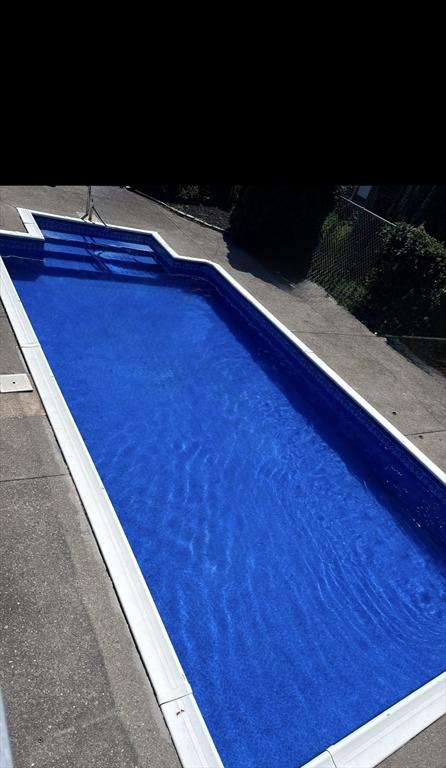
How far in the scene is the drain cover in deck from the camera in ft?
22.6

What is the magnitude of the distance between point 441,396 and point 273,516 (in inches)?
217

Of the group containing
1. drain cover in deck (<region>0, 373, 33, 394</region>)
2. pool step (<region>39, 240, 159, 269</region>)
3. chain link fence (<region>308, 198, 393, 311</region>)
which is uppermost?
chain link fence (<region>308, 198, 393, 311</region>)

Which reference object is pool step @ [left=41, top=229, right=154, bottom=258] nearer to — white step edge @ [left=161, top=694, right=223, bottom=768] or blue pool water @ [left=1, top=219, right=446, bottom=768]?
blue pool water @ [left=1, top=219, right=446, bottom=768]

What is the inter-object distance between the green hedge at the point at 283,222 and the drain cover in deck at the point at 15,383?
9602mm

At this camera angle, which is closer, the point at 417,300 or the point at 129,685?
the point at 129,685

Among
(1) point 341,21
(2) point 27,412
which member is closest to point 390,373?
(2) point 27,412

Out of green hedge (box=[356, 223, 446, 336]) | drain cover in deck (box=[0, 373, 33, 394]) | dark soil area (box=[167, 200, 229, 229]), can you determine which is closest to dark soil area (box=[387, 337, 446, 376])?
green hedge (box=[356, 223, 446, 336])

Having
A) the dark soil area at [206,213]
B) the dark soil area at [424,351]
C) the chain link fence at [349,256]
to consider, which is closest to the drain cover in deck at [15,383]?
the dark soil area at [424,351]

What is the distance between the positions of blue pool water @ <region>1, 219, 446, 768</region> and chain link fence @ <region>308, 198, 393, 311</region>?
401 centimetres

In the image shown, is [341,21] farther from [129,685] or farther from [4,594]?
[4,594]

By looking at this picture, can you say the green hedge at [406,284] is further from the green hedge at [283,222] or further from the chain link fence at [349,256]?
the green hedge at [283,222]

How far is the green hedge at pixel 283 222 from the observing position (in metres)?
13.9

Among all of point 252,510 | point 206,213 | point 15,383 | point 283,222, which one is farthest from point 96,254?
point 252,510

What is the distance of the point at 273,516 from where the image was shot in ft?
24.2
